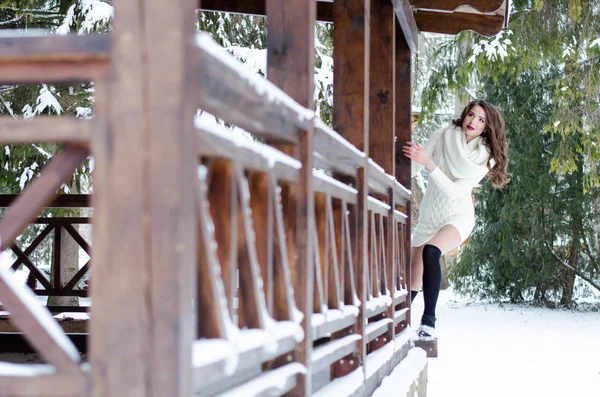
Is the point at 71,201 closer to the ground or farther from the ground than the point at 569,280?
farther from the ground

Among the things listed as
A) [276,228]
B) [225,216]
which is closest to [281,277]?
[276,228]

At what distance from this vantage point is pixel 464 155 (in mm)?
6402

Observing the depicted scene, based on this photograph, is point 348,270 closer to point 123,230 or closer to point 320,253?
point 320,253

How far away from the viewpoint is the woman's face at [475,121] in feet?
21.2

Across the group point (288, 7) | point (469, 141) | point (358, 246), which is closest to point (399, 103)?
point (469, 141)

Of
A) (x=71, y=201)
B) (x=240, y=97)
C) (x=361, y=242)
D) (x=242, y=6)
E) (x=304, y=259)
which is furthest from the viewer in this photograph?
(x=71, y=201)

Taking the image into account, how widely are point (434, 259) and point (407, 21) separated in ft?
5.57

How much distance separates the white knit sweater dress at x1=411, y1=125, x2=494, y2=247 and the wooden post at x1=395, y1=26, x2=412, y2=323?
0.66 ft

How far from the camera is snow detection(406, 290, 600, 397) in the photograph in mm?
7695

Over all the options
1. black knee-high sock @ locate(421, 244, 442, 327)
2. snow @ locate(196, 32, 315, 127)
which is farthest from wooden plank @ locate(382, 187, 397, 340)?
snow @ locate(196, 32, 315, 127)

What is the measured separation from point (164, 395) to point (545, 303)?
48.2 ft

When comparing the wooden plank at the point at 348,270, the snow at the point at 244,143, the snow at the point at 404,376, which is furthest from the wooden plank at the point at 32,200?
the snow at the point at 404,376

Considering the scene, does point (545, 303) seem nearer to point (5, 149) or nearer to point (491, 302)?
point (491, 302)

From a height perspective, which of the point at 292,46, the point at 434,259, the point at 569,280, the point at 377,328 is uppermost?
the point at 292,46
